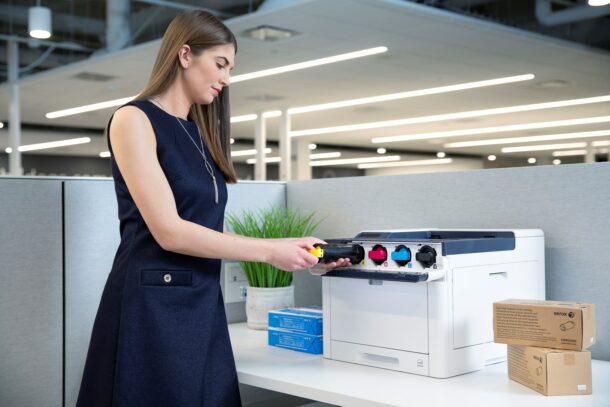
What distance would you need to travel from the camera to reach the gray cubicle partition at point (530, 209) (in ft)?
5.33

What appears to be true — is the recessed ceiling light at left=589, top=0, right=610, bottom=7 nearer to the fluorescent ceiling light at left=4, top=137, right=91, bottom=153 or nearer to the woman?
the woman

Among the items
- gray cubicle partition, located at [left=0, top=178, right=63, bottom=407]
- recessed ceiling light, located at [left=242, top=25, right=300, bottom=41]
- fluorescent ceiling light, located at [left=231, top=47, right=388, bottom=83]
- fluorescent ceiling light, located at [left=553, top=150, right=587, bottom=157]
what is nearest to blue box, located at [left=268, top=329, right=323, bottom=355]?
gray cubicle partition, located at [left=0, top=178, right=63, bottom=407]

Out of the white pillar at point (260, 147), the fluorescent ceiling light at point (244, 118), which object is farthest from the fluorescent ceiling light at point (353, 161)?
the white pillar at point (260, 147)

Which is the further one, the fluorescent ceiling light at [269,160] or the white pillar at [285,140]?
the fluorescent ceiling light at [269,160]

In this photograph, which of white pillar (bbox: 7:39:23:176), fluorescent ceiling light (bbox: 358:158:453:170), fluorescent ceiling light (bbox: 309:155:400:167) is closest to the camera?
white pillar (bbox: 7:39:23:176)

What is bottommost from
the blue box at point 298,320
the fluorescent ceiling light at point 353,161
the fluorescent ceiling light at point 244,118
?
the blue box at point 298,320

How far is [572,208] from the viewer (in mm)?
1669

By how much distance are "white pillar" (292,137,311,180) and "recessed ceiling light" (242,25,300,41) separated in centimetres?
763

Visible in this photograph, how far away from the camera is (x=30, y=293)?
1.71 m

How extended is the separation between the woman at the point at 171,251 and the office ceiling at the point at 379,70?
4794mm

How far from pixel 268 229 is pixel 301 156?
1320cm

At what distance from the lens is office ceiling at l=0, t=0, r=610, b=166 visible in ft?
21.8

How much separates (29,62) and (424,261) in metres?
8.77

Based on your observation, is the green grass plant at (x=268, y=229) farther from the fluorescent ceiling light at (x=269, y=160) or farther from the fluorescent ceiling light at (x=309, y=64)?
the fluorescent ceiling light at (x=269, y=160)
